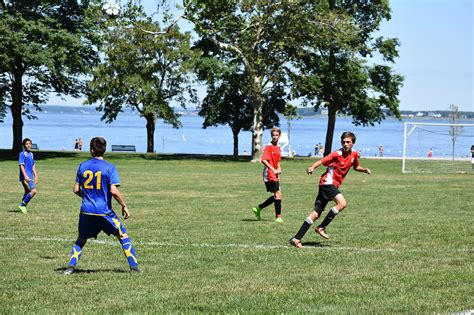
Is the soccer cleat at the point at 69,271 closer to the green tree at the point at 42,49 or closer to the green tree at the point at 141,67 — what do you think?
the green tree at the point at 42,49

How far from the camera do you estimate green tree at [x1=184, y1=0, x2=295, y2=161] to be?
48.0 meters

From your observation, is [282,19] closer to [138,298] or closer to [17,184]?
[17,184]

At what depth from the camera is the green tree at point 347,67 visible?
163 feet

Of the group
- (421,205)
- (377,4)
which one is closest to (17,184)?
(421,205)

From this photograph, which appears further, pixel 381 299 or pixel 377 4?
pixel 377 4

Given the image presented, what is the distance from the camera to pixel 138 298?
29.2 ft

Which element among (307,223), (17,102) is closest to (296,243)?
(307,223)

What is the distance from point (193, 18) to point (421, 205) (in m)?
27.9

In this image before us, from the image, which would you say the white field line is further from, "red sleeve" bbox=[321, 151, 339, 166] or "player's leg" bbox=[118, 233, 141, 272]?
"player's leg" bbox=[118, 233, 141, 272]

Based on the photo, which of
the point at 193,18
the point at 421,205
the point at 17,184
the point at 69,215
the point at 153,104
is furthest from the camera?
the point at 153,104

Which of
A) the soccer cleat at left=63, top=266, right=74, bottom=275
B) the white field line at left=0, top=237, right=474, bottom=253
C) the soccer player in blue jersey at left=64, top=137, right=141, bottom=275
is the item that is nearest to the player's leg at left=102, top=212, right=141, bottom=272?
the soccer player in blue jersey at left=64, top=137, right=141, bottom=275

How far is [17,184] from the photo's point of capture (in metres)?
29.1

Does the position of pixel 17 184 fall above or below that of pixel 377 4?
below

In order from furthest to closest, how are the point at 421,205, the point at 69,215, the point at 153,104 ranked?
the point at 153,104
the point at 421,205
the point at 69,215
